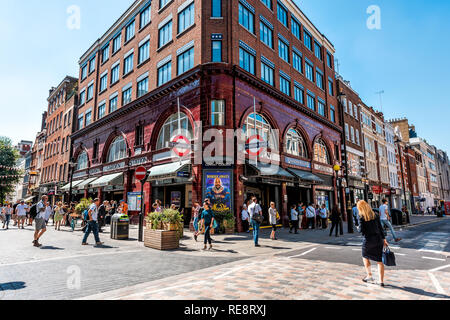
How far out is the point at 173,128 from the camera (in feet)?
64.1

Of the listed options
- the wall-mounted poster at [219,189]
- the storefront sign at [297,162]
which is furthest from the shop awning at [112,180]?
the storefront sign at [297,162]

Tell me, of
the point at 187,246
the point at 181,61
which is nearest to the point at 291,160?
the point at 181,61

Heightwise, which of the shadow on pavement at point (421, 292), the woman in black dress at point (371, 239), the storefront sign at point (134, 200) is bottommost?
the shadow on pavement at point (421, 292)

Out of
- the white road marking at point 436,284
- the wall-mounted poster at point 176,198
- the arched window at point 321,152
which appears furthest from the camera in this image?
the arched window at point 321,152

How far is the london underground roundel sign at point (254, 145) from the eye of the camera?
56.3ft

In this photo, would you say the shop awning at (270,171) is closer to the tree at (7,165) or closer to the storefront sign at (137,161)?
the storefront sign at (137,161)

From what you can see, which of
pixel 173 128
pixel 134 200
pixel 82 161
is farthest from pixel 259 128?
pixel 82 161

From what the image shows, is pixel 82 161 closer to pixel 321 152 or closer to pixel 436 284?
pixel 321 152

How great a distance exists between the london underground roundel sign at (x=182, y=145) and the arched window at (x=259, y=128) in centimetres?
406

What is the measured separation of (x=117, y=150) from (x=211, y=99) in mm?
13518

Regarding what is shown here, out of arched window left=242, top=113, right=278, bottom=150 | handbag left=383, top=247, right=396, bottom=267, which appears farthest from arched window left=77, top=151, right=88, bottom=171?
handbag left=383, top=247, right=396, bottom=267

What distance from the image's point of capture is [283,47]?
2409 centimetres
